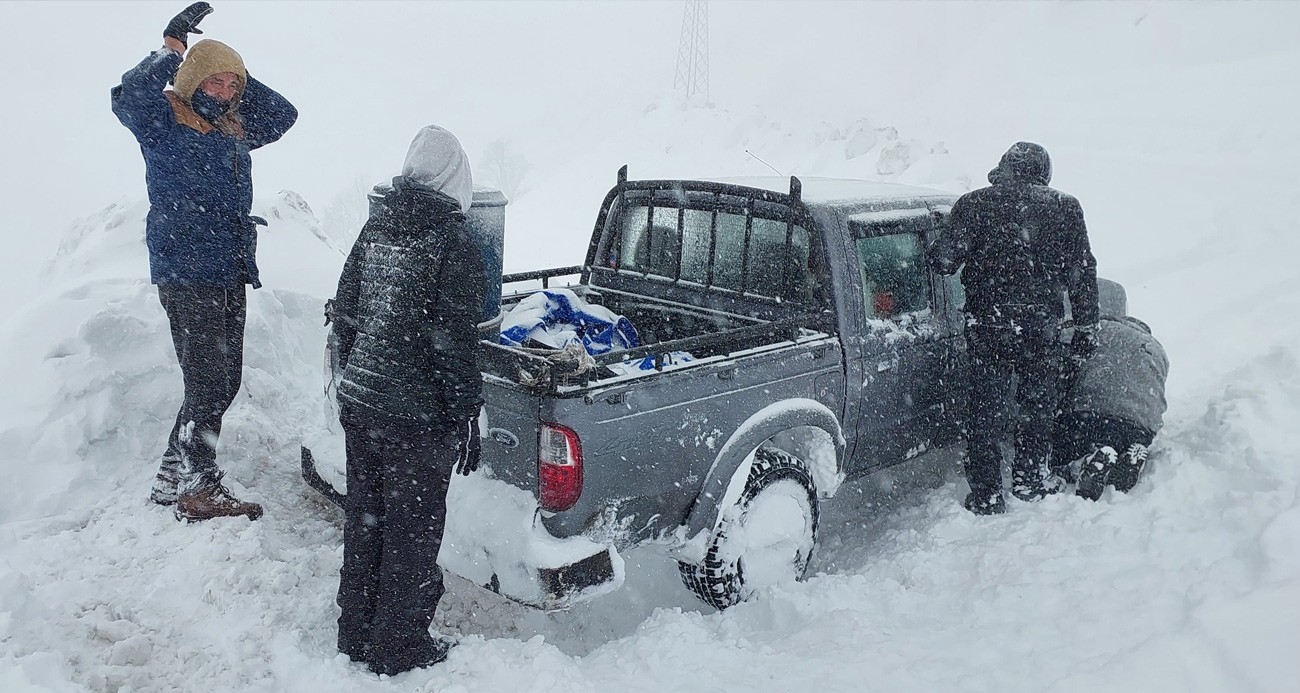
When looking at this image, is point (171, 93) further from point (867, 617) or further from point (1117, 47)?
point (1117, 47)

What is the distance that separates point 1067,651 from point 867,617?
31.4 inches

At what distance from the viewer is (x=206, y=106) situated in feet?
13.3

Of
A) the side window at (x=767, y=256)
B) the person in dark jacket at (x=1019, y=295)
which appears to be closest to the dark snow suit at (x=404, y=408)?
the side window at (x=767, y=256)

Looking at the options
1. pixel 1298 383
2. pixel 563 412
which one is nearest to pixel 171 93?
Result: pixel 563 412

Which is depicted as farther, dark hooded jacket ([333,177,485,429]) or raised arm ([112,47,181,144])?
raised arm ([112,47,181,144])

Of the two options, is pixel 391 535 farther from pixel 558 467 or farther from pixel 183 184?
pixel 183 184

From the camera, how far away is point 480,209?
448cm

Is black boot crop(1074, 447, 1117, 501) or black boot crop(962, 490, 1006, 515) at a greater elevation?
black boot crop(1074, 447, 1117, 501)

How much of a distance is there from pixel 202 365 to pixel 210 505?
696 millimetres

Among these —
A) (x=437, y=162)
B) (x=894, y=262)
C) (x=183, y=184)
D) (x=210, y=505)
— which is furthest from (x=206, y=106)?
(x=894, y=262)

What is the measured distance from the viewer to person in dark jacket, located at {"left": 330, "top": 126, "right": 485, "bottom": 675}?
2992 millimetres

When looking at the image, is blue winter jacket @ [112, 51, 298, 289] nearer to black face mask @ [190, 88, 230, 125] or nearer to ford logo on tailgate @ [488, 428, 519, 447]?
black face mask @ [190, 88, 230, 125]

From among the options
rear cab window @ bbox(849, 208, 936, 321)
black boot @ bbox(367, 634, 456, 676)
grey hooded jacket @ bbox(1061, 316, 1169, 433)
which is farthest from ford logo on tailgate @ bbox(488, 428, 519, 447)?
grey hooded jacket @ bbox(1061, 316, 1169, 433)

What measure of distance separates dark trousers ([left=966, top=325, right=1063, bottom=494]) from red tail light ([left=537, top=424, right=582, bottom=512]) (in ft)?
8.67
